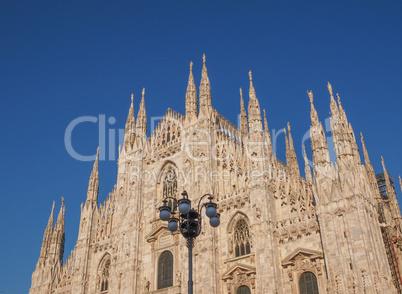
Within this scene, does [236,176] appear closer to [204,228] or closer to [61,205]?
[204,228]

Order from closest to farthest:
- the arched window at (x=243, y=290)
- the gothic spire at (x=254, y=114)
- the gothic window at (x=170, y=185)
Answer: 1. the arched window at (x=243, y=290)
2. the gothic spire at (x=254, y=114)
3. the gothic window at (x=170, y=185)

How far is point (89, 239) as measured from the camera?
35.6 meters

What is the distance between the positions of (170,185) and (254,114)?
8811 millimetres

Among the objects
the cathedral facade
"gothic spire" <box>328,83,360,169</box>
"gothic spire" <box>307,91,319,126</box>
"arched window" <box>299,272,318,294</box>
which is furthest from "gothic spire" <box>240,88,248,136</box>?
"arched window" <box>299,272,318,294</box>

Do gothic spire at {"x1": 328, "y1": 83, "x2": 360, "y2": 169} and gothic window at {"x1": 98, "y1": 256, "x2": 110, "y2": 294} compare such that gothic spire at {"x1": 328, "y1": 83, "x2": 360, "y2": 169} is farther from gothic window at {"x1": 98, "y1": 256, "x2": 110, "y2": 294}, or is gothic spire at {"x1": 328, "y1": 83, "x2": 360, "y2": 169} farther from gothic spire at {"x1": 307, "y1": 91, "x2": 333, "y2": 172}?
gothic window at {"x1": 98, "y1": 256, "x2": 110, "y2": 294}

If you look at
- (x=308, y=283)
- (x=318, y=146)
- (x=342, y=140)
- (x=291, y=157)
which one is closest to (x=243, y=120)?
(x=291, y=157)

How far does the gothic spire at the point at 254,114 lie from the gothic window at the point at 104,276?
15602mm

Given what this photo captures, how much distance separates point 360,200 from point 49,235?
28.7 metres

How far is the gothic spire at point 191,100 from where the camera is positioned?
3394 centimetres

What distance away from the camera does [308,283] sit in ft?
77.2

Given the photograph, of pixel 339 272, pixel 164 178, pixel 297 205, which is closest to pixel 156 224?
pixel 164 178

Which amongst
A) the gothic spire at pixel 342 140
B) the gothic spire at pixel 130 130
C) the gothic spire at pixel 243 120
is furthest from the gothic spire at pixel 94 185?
the gothic spire at pixel 342 140

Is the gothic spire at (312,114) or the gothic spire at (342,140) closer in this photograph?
the gothic spire at (342,140)

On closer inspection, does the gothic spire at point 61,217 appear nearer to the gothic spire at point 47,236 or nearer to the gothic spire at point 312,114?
the gothic spire at point 47,236
